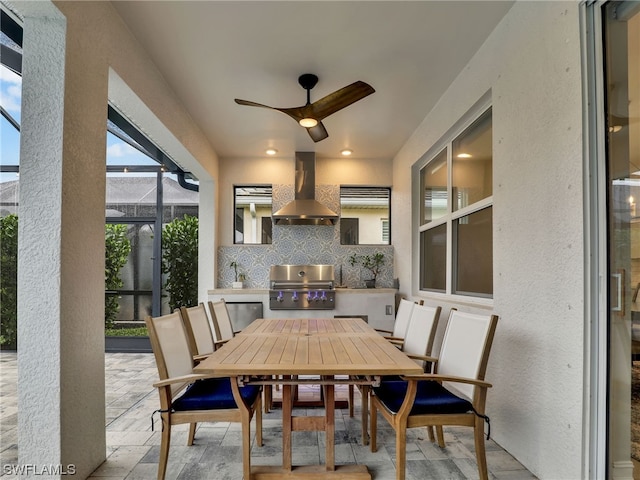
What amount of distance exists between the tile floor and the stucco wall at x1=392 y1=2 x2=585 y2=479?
296 mm

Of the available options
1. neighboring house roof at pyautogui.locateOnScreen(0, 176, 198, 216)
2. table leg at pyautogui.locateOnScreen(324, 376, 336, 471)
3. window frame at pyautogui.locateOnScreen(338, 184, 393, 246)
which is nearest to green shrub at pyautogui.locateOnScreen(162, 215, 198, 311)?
neighboring house roof at pyautogui.locateOnScreen(0, 176, 198, 216)

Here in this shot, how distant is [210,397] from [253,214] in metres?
3.77

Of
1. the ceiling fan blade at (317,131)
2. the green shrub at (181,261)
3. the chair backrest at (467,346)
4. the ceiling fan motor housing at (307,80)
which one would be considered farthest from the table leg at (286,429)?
the green shrub at (181,261)

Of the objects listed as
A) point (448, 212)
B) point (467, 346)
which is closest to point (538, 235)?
point (467, 346)

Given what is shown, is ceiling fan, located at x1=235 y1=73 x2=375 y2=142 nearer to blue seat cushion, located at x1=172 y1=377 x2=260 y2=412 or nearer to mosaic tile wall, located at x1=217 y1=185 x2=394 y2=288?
blue seat cushion, located at x1=172 y1=377 x2=260 y2=412

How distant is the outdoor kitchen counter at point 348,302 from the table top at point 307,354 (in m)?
1.93

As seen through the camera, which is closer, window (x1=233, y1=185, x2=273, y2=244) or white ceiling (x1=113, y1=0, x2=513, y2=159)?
white ceiling (x1=113, y1=0, x2=513, y2=159)

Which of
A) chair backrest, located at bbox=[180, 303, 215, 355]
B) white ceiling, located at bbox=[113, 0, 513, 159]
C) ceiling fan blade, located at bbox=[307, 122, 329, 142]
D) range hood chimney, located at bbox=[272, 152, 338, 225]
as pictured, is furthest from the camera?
range hood chimney, located at bbox=[272, 152, 338, 225]

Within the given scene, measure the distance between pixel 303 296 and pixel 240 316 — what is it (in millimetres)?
854

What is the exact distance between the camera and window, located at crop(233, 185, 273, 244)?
5461mm

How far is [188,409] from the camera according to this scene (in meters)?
1.92

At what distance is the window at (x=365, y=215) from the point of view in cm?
552

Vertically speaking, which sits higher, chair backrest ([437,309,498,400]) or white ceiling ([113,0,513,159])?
white ceiling ([113,0,513,159])

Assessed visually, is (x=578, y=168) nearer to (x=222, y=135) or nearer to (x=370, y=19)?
(x=370, y=19)
